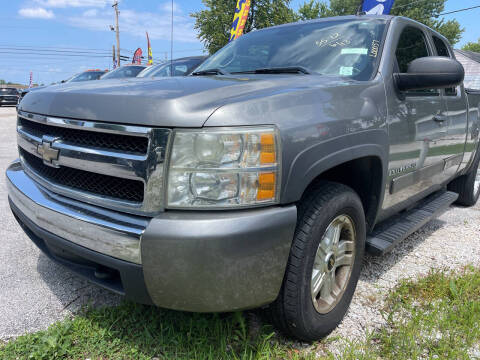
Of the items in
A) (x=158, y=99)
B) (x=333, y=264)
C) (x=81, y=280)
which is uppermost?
(x=158, y=99)

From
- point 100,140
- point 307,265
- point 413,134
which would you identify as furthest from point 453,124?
point 100,140

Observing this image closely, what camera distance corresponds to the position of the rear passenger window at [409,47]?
2686mm

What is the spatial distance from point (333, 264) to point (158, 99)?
1267 millimetres

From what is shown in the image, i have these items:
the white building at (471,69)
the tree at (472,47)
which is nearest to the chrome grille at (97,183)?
the white building at (471,69)

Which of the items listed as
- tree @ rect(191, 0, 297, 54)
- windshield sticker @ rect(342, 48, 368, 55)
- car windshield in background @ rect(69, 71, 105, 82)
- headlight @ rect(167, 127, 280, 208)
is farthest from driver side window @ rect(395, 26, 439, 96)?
tree @ rect(191, 0, 297, 54)

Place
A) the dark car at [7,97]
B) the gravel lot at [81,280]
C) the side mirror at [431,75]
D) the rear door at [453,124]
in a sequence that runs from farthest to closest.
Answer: the dark car at [7,97], the rear door at [453,124], the side mirror at [431,75], the gravel lot at [81,280]

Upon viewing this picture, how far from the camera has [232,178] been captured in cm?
147

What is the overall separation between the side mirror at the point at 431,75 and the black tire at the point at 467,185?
251 centimetres

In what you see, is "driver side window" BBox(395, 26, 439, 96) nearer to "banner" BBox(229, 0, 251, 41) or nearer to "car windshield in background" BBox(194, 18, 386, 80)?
"car windshield in background" BBox(194, 18, 386, 80)

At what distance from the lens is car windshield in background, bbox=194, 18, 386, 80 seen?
2.40m

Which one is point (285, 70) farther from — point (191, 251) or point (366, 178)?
point (191, 251)

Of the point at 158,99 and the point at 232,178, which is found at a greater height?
the point at 158,99

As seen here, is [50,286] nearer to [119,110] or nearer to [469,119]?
[119,110]

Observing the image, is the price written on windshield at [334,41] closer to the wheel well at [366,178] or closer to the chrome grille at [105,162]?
the wheel well at [366,178]
